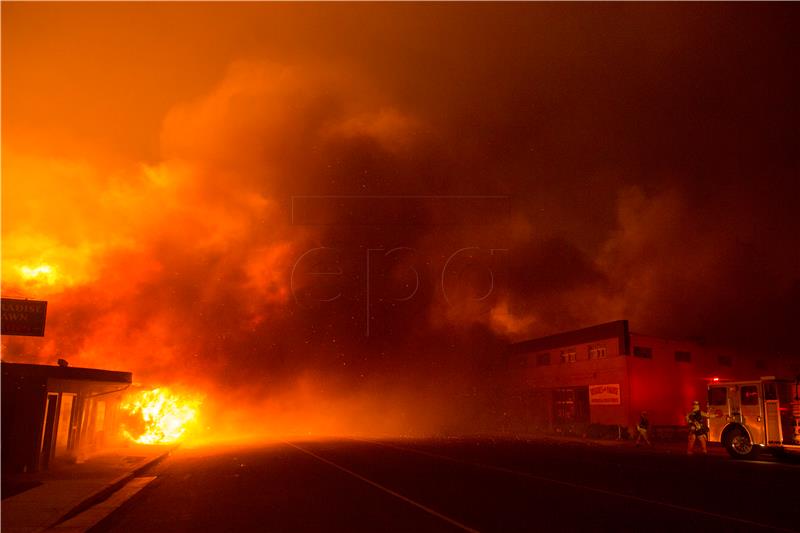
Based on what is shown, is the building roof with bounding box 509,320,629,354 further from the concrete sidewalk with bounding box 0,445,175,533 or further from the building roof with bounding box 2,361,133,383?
the building roof with bounding box 2,361,133,383

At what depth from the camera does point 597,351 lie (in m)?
40.4

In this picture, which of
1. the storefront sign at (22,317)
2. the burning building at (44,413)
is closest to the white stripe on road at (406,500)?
the burning building at (44,413)

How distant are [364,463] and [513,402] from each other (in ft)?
108

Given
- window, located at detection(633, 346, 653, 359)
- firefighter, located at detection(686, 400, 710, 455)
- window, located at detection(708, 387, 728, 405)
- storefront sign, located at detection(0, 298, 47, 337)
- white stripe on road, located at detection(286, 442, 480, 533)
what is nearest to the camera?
white stripe on road, located at detection(286, 442, 480, 533)

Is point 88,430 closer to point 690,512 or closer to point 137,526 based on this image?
point 137,526

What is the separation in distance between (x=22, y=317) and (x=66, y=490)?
224 inches

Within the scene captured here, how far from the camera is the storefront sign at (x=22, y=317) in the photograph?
15.8 metres

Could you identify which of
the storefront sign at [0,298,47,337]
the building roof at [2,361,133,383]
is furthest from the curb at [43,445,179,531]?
the storefront sign at [0,298,47,337]

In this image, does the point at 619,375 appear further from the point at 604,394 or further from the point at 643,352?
the point at 643,352

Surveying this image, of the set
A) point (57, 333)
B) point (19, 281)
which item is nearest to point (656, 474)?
point (57, 333)

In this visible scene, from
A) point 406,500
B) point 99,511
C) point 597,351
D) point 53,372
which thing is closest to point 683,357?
point 597,351

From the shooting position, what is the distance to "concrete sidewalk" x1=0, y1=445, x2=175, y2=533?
935cm

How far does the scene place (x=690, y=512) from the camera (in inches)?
385

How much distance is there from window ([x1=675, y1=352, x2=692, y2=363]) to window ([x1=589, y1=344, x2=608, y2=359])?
15.6 feet
